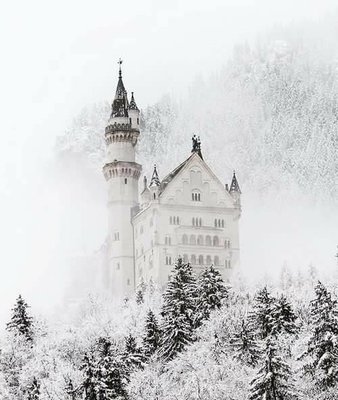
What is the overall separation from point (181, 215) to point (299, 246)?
43.9 meters

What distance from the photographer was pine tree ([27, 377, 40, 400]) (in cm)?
7619

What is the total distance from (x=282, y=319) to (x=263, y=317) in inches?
61.8

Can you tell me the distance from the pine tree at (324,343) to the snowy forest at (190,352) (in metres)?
0.06

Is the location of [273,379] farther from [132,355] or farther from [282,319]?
[132,355]

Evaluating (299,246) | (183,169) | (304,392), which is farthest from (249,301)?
(299,246)

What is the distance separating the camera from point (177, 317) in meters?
81.9

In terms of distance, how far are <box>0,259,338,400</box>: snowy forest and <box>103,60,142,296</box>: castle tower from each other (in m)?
41.3

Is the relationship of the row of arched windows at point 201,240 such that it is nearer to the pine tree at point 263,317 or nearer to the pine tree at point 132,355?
the pine tree at point 132,355

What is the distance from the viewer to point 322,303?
64875 millimetres

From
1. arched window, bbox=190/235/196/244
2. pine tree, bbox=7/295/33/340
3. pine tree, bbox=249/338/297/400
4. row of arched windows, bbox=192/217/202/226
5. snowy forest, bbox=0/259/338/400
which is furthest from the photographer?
row of arched windows, bbox=192/217/202/226

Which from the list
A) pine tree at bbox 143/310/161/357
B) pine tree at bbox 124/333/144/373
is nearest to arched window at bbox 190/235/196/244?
pine tree at bbox 143/310/161/357

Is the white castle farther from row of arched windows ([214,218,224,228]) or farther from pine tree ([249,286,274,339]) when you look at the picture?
pine tree ([249,286,274,339])

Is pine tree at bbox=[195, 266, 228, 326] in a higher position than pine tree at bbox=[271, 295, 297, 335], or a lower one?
higher

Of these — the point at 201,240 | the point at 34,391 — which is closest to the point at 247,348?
the point at 34,391
